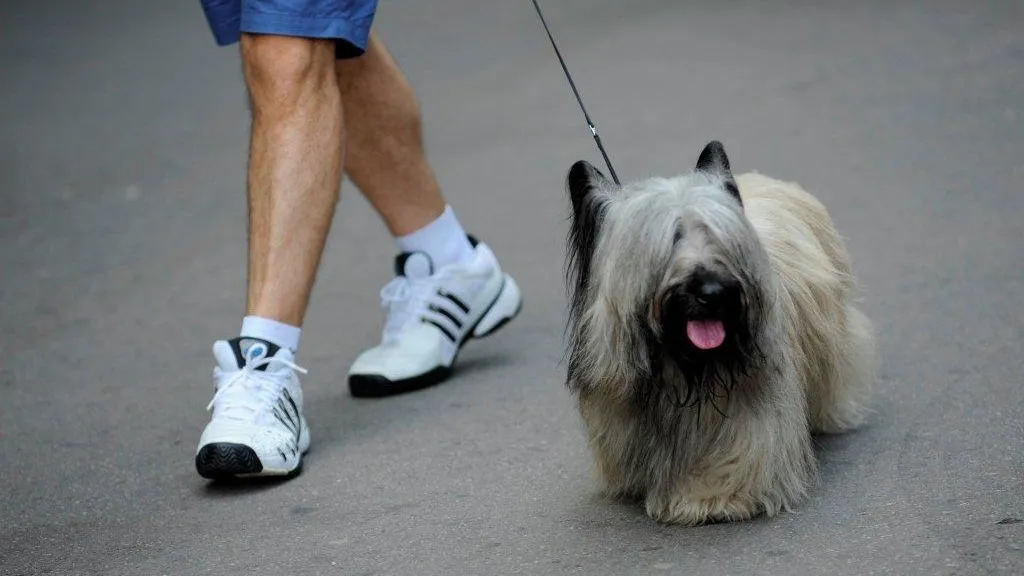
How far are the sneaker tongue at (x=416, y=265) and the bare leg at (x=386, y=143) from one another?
3.9 inches

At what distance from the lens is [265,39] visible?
15.8 feet

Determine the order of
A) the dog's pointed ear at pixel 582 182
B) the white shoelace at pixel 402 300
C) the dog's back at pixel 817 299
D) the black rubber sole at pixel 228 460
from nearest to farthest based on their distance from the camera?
the dog's pointed ear at pixel 582 182, the dog's back at pixel 817 299, the black rubber sole at pixel 228 460, the white shoelace at pixel 402 300

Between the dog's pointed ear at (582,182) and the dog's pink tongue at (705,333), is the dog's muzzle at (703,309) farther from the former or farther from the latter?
the dog's pointed ear at (582,182)

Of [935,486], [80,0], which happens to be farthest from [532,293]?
[80,0]

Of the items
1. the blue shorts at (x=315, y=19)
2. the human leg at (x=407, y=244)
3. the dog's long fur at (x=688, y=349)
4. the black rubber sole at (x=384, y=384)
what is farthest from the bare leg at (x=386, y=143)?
the dog's long fur at (x=688, y=349)

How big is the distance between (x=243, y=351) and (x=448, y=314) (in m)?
1.12

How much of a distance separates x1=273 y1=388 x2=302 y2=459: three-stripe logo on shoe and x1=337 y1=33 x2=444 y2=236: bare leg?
41.4 inches

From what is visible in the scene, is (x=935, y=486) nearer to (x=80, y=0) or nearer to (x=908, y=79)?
(x=908, y=79)

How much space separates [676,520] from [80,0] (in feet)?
45.5

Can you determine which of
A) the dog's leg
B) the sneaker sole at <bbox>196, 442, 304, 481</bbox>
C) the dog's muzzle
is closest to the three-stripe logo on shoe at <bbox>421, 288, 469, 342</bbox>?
the sneaker sole at <bbox>196, 442, 304, 481</bbox>

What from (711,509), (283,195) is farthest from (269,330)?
(711,509)

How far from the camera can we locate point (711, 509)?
3918mm

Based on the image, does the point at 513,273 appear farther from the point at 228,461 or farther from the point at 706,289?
the point at 706,289

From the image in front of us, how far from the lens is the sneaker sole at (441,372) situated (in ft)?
18.3
